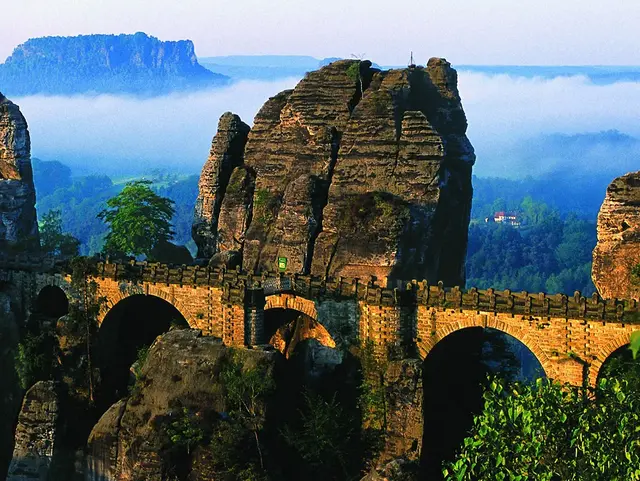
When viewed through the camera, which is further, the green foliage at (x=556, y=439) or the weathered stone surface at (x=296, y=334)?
the weathered stone surface at (x=296, y=334)

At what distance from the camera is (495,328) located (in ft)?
171

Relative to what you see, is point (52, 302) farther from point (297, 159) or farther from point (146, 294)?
point (297, 159)

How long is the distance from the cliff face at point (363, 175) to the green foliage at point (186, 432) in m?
13.4

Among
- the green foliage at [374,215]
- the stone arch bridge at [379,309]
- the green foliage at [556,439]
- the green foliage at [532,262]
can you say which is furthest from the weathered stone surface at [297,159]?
the green foliage at [532,262]

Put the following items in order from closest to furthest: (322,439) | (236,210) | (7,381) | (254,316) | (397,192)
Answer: (322,439), (254,316), (7,381), (397,192), (236,210)

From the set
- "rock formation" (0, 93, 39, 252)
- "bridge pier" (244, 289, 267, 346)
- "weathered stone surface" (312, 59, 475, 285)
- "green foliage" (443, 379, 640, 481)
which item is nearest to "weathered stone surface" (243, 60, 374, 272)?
"weathered stone surface" (312, 59, 475, 285)

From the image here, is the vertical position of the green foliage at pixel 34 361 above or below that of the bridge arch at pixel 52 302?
below

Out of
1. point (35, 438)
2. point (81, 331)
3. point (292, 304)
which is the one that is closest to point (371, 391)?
point (292, 304)

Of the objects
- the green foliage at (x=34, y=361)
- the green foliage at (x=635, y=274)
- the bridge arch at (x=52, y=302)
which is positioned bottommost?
the green foliage at (x=34, y=361)

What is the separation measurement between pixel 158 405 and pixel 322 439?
8.20m

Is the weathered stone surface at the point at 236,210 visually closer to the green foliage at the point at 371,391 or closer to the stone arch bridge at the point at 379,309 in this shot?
the stone arch bridge at the point at 379,309

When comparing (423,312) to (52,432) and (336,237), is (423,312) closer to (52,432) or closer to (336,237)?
(336,237)

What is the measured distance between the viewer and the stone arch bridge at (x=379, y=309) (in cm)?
4944

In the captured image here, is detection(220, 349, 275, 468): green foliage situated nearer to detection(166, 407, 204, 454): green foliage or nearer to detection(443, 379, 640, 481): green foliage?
detection(166, 407, 204, 454): green foliage
